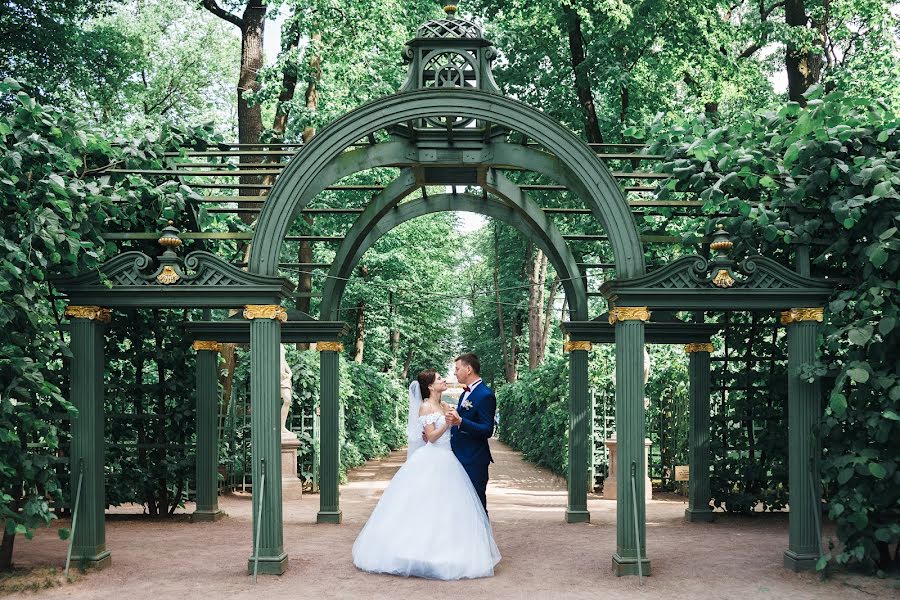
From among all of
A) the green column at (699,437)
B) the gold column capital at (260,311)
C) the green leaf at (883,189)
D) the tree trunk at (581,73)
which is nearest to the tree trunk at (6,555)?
the gold column capital at (260,311)

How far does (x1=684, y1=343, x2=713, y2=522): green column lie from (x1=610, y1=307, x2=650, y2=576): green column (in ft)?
13.4

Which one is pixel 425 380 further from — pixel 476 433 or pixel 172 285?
pixel 172 285

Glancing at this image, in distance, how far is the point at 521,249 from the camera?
115ft

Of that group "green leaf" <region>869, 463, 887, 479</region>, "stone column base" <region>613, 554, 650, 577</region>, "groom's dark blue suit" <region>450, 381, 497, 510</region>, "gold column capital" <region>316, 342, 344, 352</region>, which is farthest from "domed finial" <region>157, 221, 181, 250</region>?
"green leaf" <region>869, 463, 887, 479</region>

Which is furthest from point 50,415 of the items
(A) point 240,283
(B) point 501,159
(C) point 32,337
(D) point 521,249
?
(D) point 521,249

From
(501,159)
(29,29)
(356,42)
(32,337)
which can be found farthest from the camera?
(29,29)

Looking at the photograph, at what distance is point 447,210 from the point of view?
1198 centimetres

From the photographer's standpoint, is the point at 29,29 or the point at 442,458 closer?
the point at 442,458

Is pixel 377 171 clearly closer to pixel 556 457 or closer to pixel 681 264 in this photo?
pixel 556 457

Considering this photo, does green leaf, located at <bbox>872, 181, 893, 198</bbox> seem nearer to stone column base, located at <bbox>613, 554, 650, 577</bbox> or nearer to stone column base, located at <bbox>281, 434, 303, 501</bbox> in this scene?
stone column base, located at <bbox>613, 554, 650, 577</bbox>

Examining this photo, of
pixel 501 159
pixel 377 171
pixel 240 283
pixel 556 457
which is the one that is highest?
pixel 377 171

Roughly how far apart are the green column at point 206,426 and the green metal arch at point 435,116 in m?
4.25

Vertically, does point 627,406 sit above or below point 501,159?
below

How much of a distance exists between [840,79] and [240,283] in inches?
495
